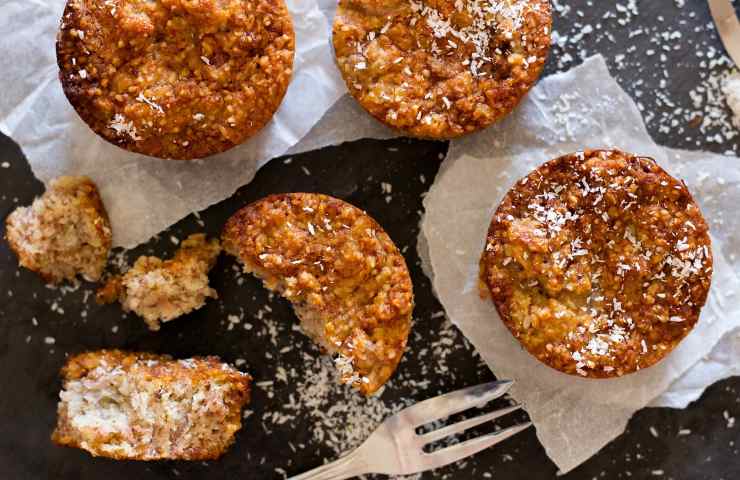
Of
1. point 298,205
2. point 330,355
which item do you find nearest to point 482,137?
point 298,205

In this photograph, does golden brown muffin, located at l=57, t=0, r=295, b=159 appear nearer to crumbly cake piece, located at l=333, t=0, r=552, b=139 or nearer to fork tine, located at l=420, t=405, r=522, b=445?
crumbly cake piece, located at l=333, t=0, r=552, b=139

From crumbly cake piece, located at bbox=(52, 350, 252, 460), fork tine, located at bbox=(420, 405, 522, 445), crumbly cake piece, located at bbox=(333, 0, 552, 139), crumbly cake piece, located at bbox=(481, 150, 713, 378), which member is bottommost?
fork tine, located at bbox=(420, 405, 522, 445)

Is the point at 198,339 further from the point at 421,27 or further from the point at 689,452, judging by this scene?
the point at 689,452

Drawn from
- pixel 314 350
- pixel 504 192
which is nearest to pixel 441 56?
pixel 504 192

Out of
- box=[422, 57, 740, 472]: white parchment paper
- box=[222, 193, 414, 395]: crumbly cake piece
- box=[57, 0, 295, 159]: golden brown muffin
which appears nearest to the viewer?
box=[57, 0, 295, 159]: golden brown muffin

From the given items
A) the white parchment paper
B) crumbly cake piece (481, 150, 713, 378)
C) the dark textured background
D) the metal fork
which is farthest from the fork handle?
crumbly cake piece (481, 150, 713, 378)

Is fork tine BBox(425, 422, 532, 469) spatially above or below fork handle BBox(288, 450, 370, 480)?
below
